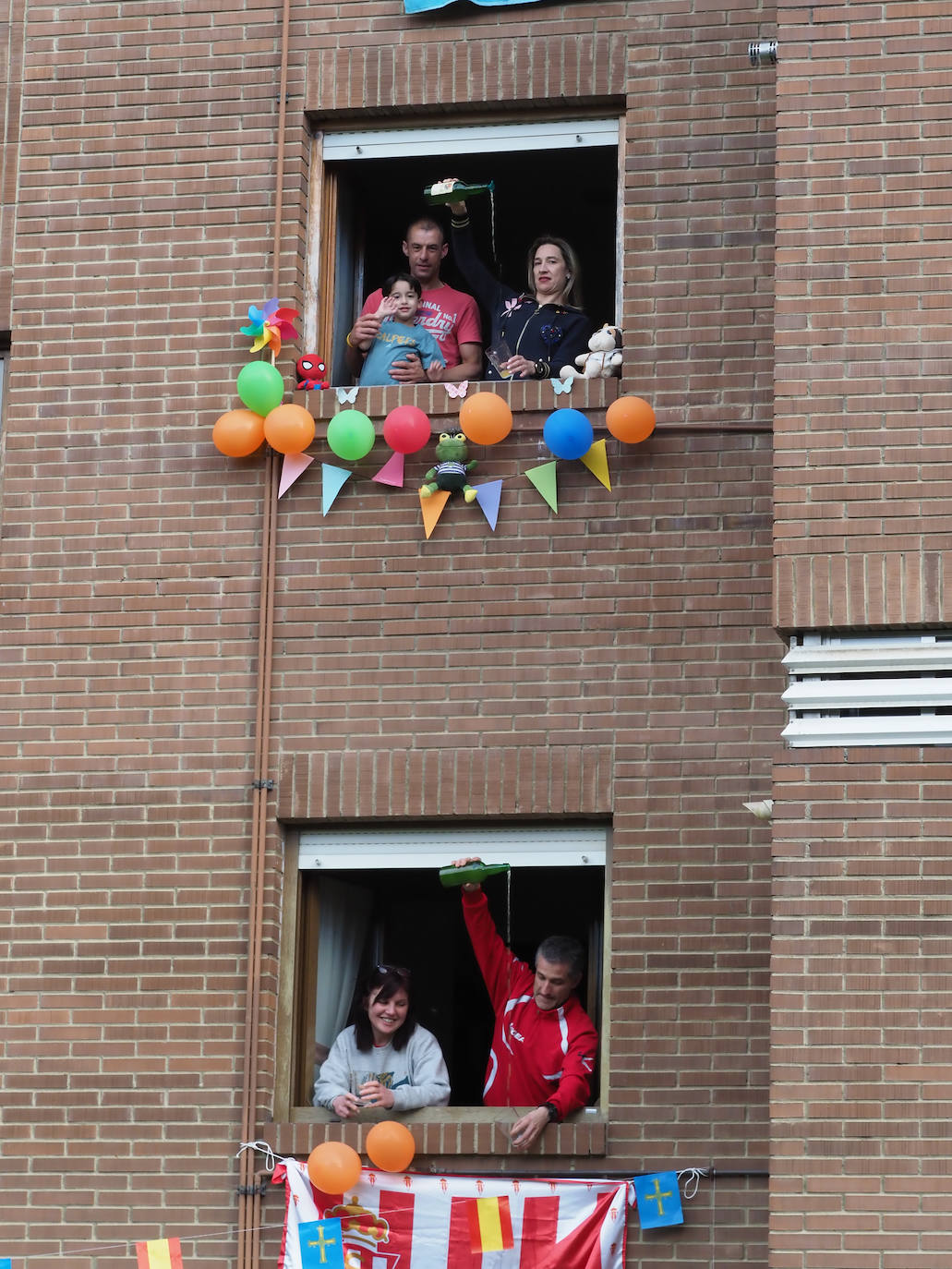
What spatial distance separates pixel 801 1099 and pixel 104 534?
4544 mm

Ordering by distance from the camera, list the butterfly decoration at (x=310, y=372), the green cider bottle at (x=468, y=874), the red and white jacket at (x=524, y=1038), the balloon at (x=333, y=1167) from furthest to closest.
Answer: the butterfly decoration at (x=310, y=372) < the green cider bottle at (x=468, y=874) < the red and white jacket at (x=524, y=1038) < the balloon at (x=333, y=1167)

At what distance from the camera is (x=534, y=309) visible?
1032 centimetres

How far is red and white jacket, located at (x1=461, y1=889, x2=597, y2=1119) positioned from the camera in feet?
29.9

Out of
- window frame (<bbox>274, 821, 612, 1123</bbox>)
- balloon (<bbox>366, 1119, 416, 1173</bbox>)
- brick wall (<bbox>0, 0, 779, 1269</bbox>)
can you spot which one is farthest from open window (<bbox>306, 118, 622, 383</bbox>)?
balloon (<bbox>366, 1119, 416, 1173</bbox>)

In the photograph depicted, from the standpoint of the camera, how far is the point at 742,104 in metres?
9.95

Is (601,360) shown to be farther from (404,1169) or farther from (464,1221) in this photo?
(464,1221)

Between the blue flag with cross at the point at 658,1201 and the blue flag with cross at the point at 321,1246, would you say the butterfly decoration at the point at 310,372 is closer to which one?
the blue flag with cross at the point at 321,1246

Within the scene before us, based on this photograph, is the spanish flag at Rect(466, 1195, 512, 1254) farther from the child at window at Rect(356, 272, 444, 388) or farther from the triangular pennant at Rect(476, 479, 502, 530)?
→ the child at window at Rect(356, 272, 444, 388)

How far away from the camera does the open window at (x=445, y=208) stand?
10391 millimetres

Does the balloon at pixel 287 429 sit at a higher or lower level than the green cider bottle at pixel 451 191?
lower

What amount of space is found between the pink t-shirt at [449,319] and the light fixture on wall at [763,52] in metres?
1.85

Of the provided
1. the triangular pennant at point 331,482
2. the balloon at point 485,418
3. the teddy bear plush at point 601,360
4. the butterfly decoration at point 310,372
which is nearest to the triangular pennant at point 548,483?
the balloon at point 485,418

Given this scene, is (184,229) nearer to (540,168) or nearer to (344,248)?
(344,248)

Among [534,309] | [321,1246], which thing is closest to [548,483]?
[534,309]
